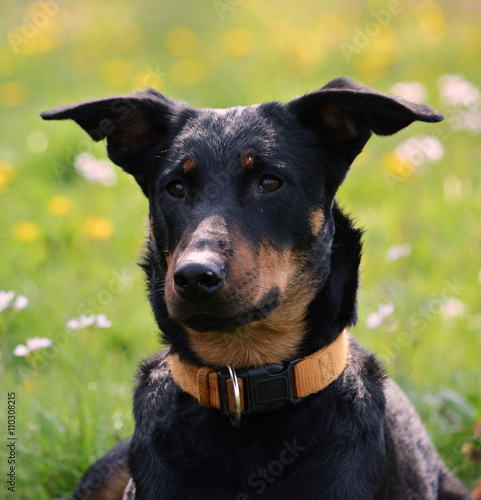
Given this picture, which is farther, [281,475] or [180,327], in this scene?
[180,327]

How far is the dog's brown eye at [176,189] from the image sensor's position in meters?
2.93

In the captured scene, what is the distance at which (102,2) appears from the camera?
9.99m

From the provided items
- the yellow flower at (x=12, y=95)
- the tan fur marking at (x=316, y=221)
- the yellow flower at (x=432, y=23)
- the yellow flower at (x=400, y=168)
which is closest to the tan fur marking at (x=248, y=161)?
the tan fur marking at (x=316, y=221)

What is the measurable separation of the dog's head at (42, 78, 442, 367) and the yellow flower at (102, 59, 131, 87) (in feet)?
15.8

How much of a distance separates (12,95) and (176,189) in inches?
214

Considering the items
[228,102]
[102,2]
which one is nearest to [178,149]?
[228,102]

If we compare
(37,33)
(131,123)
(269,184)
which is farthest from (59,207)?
(37,33)

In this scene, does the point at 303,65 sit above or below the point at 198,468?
below

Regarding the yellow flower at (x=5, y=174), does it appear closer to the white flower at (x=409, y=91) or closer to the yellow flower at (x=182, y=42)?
the yellow flower at (x=182, y=42)

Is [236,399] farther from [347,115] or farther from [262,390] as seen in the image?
[347,115]

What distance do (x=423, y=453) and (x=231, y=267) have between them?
1.44 m

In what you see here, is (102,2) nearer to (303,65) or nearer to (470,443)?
(303,65)

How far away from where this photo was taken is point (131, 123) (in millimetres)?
3158

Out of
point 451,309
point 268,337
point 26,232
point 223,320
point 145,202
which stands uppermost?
point 223,320
